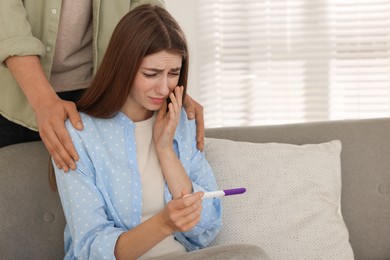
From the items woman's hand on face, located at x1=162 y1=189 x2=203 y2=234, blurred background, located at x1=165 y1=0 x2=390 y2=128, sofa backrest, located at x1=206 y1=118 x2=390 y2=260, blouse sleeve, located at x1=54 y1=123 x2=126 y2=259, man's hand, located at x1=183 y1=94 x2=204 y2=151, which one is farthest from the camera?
blurred background, located at x1=165 y1=0 x2=390 y2=128

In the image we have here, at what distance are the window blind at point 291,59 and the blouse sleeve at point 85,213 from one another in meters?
1.65

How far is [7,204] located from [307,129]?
88cm

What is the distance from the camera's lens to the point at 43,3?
78.0 inches

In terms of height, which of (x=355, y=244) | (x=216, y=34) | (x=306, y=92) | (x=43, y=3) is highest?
(x=43, y=3)

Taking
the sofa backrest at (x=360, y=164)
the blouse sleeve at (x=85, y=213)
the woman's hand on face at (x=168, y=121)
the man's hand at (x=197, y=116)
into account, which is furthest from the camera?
the sofa backrest at (x=360, y=164)

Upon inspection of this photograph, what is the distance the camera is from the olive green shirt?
1877mm

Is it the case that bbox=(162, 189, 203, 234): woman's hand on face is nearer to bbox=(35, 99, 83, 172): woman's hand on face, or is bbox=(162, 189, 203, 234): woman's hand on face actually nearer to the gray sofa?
bbox=(35, 99, 83, 172): woman's hand on face

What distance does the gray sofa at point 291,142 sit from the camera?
2.00 metres

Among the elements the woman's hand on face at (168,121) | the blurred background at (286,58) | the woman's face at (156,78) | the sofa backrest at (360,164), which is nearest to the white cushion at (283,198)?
the sofa backrest at (360,164)

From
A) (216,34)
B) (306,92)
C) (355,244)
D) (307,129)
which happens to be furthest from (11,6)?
(306,92)

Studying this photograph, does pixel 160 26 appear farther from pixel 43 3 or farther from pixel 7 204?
pixel 7 204

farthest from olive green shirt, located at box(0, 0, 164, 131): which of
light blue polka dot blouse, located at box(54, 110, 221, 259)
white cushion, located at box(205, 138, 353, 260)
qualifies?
white cushion, located at box(205, 138, 353, 260)

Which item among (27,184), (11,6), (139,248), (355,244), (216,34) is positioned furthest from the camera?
(216,34)

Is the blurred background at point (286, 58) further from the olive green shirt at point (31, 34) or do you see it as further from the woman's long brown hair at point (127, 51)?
the woman's long brown hair at point (127, 51)
